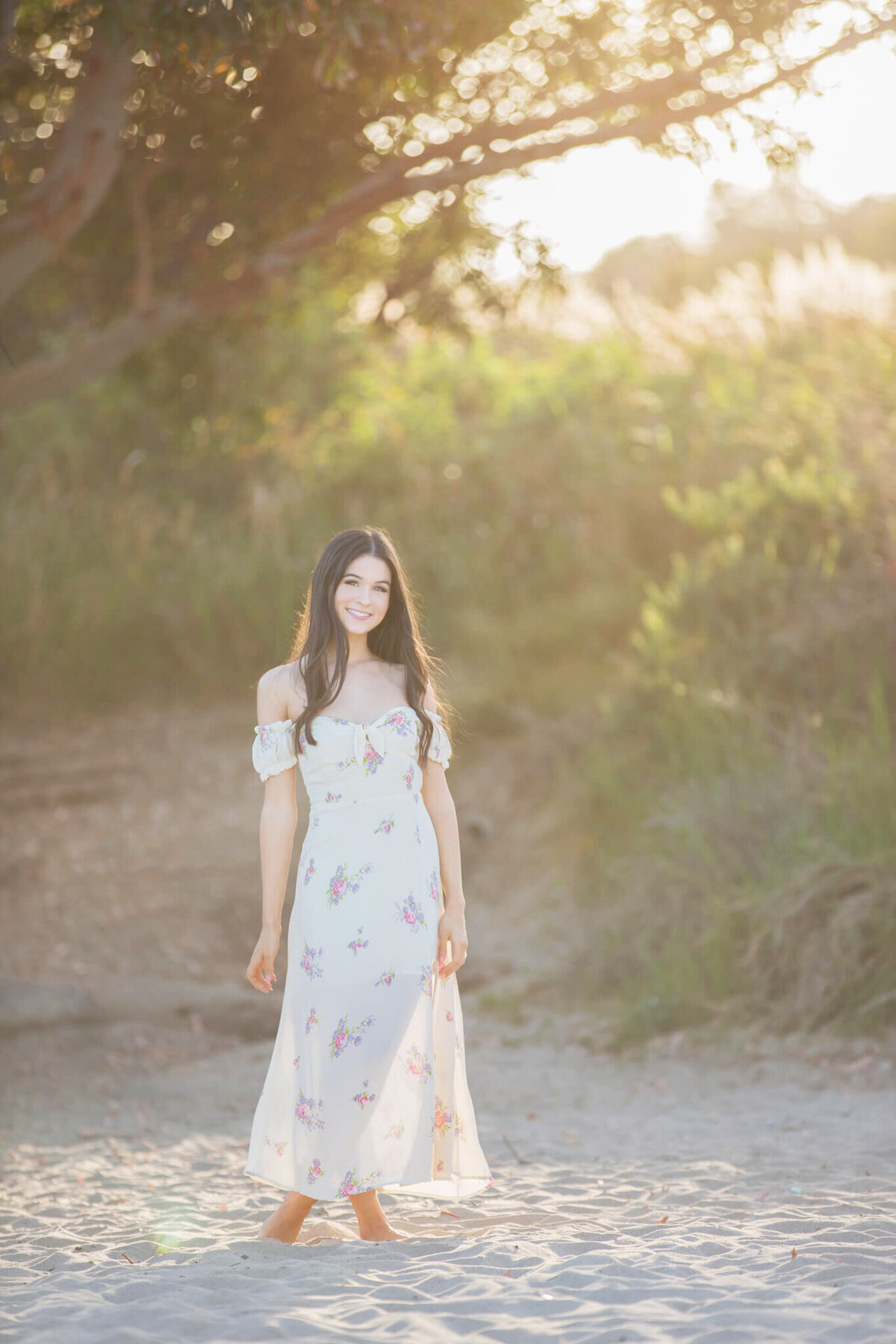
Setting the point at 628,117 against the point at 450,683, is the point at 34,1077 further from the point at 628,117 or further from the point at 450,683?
the point at 628,117

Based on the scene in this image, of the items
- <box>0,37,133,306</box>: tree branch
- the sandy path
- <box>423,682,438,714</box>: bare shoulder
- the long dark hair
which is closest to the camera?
the sandy path

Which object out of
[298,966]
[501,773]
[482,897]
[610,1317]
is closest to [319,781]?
[298,966]

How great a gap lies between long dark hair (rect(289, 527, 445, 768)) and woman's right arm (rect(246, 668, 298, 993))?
0.08 meters

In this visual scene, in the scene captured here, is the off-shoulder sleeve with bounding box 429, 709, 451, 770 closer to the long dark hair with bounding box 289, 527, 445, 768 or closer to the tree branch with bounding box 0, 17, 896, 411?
the long dark hair with bounding box 289, 527, 445, 768

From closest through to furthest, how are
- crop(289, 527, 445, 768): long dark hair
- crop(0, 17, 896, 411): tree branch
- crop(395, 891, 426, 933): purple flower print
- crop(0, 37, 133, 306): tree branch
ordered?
1. crop(395, 891, 426, 933): purple flower print
2. crop(289, 527, 445, 768): long dark hair
3. crop(0, 37, 133, 306): tree branch
4. crop(0, 17, 896, 411): tree branch

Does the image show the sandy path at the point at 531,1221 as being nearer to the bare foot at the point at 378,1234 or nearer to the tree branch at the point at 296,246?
the bare foot at the point at 378,1234

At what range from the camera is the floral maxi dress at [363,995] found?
11.8ft

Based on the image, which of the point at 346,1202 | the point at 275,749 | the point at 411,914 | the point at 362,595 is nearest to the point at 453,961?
the point at 411,914

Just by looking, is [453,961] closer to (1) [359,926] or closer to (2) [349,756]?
(1) [359,926]

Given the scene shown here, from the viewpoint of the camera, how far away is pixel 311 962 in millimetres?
3645

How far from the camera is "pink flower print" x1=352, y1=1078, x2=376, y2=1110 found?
11.8 feet

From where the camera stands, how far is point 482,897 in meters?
8.45

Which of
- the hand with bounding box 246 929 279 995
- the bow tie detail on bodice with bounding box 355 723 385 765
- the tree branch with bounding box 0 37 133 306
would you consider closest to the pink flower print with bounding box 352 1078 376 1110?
the hand with bounding box 246 929 279 995

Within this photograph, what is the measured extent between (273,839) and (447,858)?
497 millimetres
